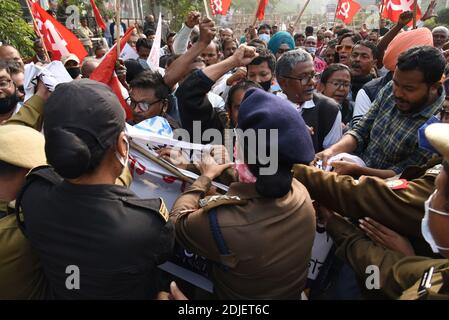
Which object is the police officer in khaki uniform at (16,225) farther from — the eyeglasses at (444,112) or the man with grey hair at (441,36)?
the man with grey hair at (441,36)

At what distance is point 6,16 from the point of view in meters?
5.13

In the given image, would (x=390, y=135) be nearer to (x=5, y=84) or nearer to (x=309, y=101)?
(x=309, y=101)

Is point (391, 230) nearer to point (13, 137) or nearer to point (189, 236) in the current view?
point (189, 236)

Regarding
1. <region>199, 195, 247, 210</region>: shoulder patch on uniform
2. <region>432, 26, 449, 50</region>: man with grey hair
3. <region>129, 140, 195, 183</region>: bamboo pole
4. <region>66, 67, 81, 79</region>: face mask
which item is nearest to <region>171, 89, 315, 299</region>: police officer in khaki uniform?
<region>199, 195, 247, 210</region>: shoulder patch on uniform

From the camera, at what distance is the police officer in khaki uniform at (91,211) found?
1203 millimetres

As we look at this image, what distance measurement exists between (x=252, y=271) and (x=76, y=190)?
796 mm

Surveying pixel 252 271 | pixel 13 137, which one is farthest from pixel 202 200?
pixel 13 137

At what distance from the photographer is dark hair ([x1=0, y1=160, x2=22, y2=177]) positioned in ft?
5.03

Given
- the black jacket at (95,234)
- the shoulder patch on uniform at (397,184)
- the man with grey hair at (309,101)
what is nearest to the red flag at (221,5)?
the man with grey hair at (309,101)

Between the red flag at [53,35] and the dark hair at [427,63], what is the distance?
10.7 ft

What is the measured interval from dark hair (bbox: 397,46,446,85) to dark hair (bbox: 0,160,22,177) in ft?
6.99

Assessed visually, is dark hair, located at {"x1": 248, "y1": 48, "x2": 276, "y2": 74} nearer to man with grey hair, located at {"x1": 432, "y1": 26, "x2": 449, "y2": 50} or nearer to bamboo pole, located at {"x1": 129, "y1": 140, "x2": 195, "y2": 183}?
bamboo pole, located at {"x1": 129, "y1": 140, "x2": 195, "y2": 183}

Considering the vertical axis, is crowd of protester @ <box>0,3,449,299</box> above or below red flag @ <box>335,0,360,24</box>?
below

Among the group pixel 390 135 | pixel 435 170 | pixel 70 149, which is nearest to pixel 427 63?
pixel 390 135
